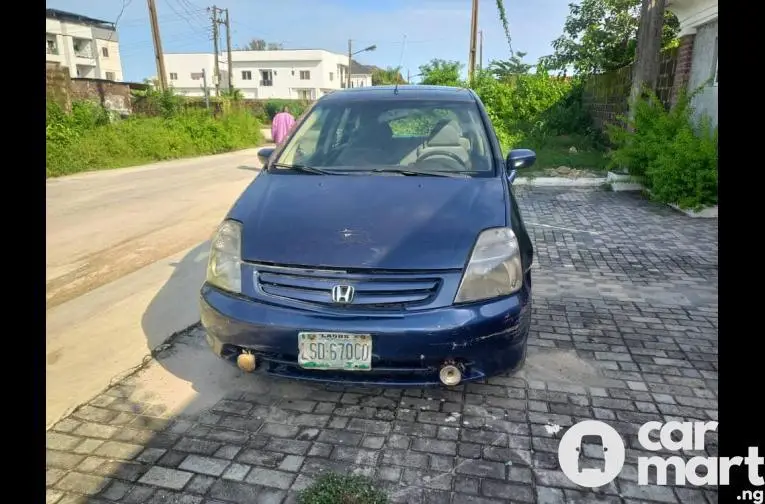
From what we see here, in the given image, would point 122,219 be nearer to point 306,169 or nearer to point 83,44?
point 306,169

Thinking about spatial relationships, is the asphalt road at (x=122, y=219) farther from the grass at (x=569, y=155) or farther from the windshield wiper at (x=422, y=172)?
the grass at (x=569, y=155)

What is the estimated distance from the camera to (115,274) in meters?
4.96

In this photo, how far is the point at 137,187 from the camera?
415 inches

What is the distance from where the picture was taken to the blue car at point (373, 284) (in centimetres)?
226

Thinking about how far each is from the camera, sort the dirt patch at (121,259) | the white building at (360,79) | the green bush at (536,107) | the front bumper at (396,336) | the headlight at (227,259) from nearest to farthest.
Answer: the front bumper at (396,336) < the headlight at (227,259) < the dirt patch at (121,259) < the green bush at (536,107) < the white building at (360,79)

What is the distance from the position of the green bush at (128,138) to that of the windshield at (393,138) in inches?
440

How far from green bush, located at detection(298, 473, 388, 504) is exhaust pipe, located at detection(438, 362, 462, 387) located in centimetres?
55

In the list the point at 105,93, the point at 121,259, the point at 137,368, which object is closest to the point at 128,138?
the point at 105,93

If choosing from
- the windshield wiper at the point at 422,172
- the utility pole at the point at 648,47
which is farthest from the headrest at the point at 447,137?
the utility pole at the point at 648,47

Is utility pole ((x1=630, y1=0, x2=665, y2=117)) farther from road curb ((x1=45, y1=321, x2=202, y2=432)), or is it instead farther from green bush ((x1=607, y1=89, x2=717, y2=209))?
road curb ((x1=45, y1=321, x2=202, y2=432))

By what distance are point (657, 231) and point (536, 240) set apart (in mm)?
1669

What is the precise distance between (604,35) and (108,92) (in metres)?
21.6

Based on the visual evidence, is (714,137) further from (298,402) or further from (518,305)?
(298,402)
